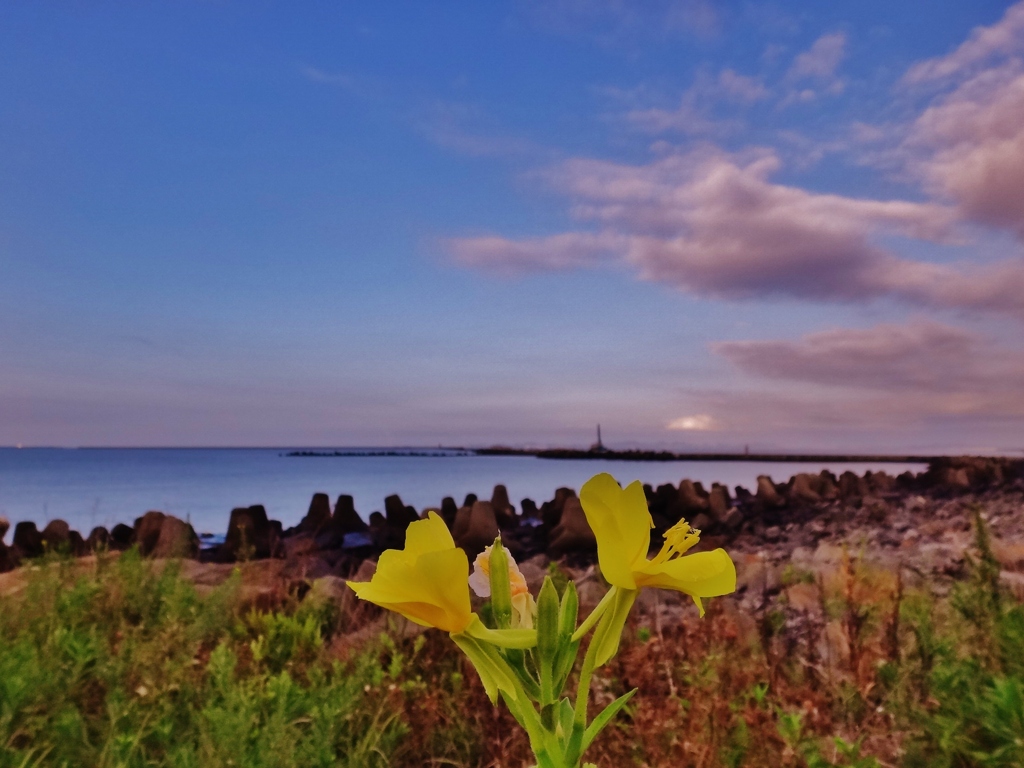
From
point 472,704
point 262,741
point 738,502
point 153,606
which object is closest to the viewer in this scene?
point 262,741

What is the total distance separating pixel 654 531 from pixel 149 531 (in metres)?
5.79

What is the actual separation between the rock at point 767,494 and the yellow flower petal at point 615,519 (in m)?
14.3

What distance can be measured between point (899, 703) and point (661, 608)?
8.07 feet

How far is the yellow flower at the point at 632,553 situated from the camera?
0.77m

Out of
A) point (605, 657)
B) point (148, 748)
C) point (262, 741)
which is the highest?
point (605, 657)

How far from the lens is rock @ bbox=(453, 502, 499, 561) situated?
8.35m

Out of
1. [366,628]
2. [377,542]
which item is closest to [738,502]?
[377,542]

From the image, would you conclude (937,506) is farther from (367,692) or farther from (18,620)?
(18,620)

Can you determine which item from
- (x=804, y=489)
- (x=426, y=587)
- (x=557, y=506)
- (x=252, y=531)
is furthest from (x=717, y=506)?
(x=426, y=587)

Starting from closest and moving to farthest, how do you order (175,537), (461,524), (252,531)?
(175,537), (461,524), (252,531)

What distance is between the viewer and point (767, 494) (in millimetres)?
14680

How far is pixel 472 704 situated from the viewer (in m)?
3.81

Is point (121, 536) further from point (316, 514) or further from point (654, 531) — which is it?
point (654, 531)

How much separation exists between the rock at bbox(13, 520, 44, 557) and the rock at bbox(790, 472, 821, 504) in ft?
38.3
